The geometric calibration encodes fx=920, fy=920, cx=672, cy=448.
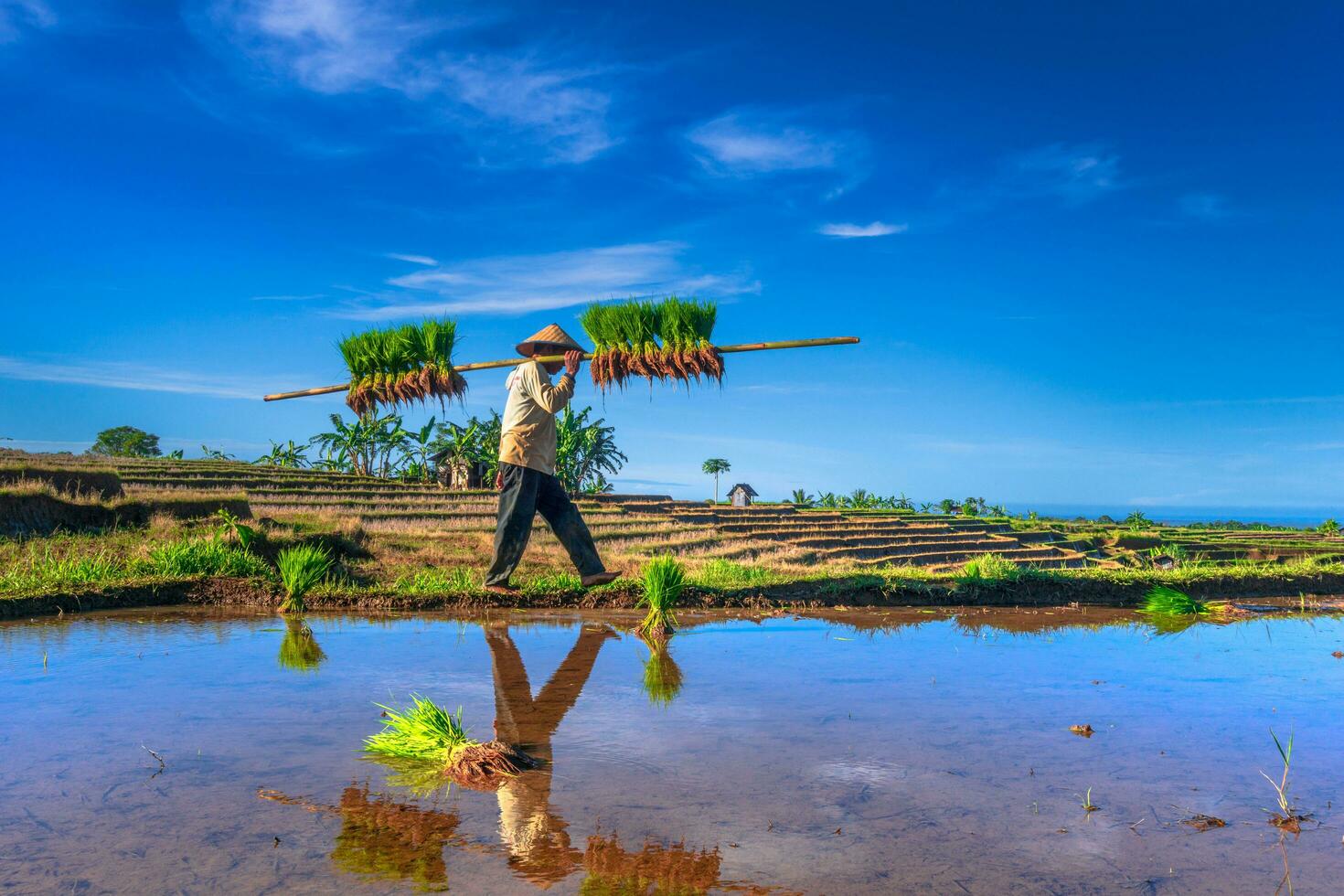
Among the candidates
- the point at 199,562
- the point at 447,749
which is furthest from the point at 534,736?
the point at 199,562

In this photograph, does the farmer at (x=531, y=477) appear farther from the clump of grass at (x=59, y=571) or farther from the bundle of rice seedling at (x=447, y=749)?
the bundle of rice seedling at (x=447, y=749)

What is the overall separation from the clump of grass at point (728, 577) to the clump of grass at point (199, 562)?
13.5 feet

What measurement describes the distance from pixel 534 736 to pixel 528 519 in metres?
3.80

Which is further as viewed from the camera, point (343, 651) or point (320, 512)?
point (320, 512)

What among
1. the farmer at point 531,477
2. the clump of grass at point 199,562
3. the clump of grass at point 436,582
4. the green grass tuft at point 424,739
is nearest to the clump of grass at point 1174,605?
the farmer at point 531,477

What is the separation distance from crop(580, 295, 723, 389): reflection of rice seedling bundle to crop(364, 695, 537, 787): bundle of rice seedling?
47.4ft

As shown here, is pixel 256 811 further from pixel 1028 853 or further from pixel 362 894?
pixel 1028 853

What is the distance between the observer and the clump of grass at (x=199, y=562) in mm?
8422

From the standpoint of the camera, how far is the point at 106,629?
244 inches

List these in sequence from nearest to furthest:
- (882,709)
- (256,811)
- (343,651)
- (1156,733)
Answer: (256,811), (1156,733), (882,709), (343,651)

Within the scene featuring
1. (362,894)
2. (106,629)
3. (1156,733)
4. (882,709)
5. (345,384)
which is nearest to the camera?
(362,894)

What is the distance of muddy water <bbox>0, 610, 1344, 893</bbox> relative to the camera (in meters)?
2.34

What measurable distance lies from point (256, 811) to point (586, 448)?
2505 inches

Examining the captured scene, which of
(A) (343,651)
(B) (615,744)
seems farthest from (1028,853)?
(A) (343,651)
